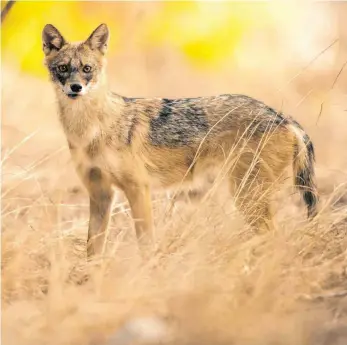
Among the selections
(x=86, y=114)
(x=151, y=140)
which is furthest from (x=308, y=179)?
(x=86, y=114)

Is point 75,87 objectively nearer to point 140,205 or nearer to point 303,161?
point 140,205

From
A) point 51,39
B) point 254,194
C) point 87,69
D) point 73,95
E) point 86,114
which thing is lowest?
point 254,194

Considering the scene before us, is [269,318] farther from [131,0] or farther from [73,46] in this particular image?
[131,0]

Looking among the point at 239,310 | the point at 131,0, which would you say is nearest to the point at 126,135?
the point at 131,0

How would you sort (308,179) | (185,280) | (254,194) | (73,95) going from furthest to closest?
1. (308,179)
2. (73,95)
3. (254,194)
4. (185,280)

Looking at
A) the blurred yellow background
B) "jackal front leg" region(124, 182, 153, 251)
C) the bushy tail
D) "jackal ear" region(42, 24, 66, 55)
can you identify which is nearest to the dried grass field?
"jackal front leg" region(124, 182, 153, 251)

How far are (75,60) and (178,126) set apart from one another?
693 millimetres

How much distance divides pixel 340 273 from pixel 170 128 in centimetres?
135

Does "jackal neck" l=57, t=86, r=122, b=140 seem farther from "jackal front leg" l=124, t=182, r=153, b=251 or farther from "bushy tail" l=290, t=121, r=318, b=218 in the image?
"bushy tail" l=290, t=121, r=318, b=218

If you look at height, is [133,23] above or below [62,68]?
above

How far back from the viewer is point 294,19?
181 inches

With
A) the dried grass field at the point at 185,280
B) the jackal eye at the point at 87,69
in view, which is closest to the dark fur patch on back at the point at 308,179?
the dried grass field at the point at 185,280

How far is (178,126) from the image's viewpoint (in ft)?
13.4

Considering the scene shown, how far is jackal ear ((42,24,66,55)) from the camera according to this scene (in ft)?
12.4
